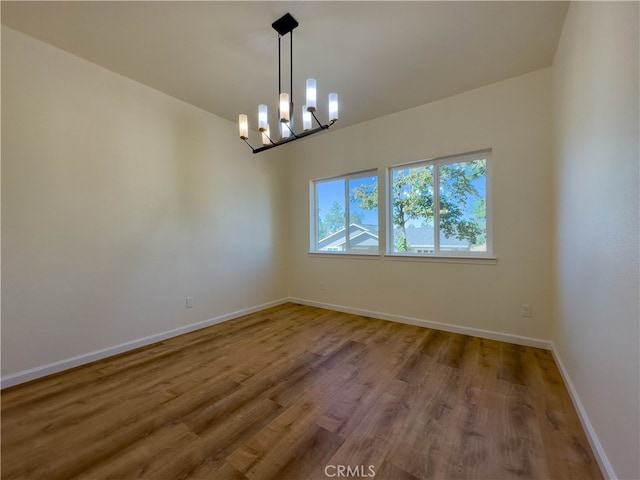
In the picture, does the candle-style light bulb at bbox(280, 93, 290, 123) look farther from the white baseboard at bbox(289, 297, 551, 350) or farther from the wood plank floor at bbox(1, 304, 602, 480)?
the white baseboard at bbox(289, 297, 551, 350)

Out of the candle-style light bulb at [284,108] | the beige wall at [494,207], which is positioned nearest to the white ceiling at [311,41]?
the beige wall at [494,207]

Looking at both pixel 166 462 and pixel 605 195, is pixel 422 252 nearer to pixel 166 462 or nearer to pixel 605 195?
pixel 605 195

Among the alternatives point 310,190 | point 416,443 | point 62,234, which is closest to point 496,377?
point 416,443

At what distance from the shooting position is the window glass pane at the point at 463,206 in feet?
9.66

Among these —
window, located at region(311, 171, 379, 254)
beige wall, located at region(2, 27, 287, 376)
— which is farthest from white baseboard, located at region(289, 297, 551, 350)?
beige wall, located at region(2, 27, 287, 376)

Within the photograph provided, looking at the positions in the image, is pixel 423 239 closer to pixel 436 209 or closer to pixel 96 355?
pixel 436 209

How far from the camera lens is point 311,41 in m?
2.15

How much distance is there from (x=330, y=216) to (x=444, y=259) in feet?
Result: 6.31

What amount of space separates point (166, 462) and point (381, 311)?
2818mm

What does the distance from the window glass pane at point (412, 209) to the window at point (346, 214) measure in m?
0.29

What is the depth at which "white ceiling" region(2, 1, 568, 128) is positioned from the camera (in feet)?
6.06

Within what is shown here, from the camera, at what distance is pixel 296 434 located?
1483 millimetres

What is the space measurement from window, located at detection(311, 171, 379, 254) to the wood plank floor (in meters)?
1.71

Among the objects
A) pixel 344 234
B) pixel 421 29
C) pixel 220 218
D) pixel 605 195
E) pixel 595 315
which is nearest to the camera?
pixel 605 195
